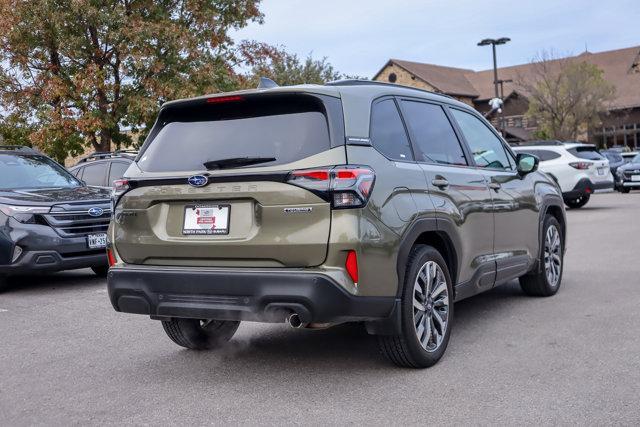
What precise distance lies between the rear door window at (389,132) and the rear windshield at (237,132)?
0.44m

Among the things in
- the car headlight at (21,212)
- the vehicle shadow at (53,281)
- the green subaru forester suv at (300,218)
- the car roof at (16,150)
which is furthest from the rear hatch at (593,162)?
the green subaru forester suv at (300,218)

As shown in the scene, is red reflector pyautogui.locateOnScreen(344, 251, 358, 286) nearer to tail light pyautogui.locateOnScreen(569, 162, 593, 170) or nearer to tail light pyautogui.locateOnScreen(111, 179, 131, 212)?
tail light pyautogui.locateOnScreen(111, 179, 131, 212)

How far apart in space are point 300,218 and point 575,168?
16238 millimetres

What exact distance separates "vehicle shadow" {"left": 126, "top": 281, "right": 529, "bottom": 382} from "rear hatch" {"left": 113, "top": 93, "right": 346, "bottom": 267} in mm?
859

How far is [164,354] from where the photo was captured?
18.7ft

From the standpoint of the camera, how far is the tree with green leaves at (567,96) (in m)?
53.3

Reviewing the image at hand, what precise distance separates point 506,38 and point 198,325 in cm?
3347

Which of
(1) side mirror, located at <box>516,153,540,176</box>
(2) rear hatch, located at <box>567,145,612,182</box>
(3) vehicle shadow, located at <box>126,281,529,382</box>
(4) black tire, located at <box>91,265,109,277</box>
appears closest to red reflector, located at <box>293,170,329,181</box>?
(3) vehicle shadow, located at <box>126,281,529,382</box>

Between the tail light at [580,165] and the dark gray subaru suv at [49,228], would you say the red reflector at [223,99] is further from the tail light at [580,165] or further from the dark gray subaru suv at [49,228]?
the tail light at [580,165]

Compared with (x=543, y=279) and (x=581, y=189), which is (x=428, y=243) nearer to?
(x=543, y=279)

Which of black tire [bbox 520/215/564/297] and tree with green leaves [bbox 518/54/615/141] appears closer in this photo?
black tire [bbox 520/215/564/297]

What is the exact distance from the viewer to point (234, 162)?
4656mm

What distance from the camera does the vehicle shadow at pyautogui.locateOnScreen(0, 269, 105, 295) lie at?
9.36m

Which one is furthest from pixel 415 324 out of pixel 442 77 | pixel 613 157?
pixel 442 77
